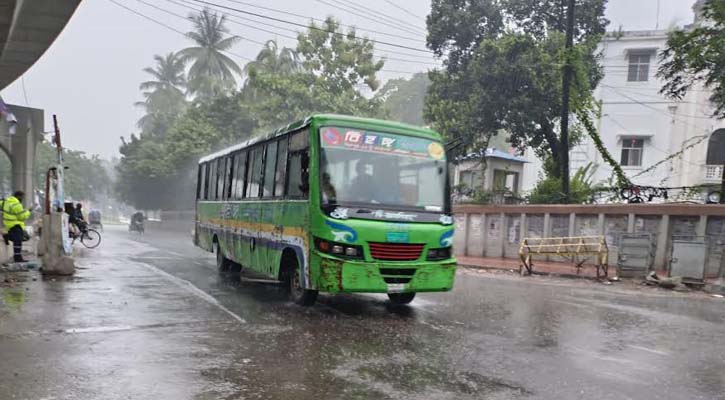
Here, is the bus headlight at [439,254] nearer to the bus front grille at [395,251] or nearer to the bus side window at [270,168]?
the bus front grille at [395,251]

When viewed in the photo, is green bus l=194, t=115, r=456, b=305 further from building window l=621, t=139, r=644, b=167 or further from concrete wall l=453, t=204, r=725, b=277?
building window l=621, t=139, r=644, b=167

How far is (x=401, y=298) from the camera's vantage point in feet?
29.1

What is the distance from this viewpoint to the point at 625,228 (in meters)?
15.1

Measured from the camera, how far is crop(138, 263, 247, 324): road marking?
304 inches

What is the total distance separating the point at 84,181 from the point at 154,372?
74.1 meters

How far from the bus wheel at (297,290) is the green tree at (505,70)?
13707 millimetres

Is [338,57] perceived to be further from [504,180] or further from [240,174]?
[240,174]

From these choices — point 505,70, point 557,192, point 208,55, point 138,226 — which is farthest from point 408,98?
point 557,192

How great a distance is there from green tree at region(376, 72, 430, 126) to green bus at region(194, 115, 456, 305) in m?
44.7

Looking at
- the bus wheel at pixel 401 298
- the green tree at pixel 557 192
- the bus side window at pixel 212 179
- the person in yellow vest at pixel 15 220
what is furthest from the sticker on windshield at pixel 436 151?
the green tree at pixel 557 192

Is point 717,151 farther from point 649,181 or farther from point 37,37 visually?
point 37,37

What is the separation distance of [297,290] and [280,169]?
204cm

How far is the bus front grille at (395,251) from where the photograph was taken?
7.34 metres

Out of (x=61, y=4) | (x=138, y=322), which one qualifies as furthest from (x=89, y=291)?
(x=61, y=4)
